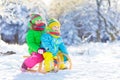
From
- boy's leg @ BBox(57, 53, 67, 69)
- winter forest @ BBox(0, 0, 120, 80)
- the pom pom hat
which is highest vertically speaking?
the pom pom hat

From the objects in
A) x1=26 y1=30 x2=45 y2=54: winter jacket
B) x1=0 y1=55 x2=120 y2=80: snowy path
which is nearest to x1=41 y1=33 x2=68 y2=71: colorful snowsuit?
x1=26 y1=30 x2=45 y2=54: winter jacket

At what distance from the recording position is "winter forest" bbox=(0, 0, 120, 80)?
23.4 feet

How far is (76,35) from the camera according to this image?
39969 millimetres

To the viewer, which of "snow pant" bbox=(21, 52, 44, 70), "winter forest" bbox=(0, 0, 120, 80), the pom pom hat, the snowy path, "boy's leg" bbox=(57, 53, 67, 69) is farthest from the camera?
"boy's leg" bbox=(57, 53, 67, 69)

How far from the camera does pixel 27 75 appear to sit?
22.7ft

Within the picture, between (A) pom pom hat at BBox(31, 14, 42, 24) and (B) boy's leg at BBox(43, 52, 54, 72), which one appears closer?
(B) boy's leg at BBox(43, 52, 54, 72)

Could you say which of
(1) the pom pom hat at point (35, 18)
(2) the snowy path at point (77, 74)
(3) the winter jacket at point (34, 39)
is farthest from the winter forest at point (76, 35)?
(1) the pom pom hat at point (35, 18)

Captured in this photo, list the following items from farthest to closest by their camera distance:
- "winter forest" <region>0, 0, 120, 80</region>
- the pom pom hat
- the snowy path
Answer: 1. the pom pom hat
2. "winter forest" <region>0, 0, 120, 80</region>
3. the snowy path

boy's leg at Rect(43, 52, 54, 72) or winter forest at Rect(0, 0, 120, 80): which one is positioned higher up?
boy's leg at Rect(43, 52, 54, 72)

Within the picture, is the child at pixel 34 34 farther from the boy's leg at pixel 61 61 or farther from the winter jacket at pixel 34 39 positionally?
the boy's leg at pixel 61 61

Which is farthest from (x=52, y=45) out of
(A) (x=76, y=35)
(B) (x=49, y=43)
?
(A) (x=76, y=35)

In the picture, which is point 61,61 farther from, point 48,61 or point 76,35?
point 76,35

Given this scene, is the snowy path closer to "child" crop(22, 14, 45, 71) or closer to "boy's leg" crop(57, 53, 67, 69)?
"boy's leg" crop(57, 53, 67, 69)

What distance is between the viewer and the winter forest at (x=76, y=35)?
715cm
